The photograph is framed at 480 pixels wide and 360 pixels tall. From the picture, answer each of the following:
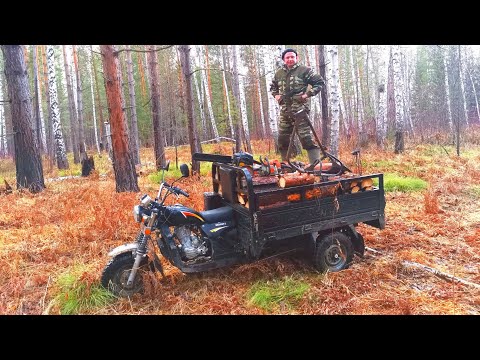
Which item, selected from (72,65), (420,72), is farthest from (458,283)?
(420,72)

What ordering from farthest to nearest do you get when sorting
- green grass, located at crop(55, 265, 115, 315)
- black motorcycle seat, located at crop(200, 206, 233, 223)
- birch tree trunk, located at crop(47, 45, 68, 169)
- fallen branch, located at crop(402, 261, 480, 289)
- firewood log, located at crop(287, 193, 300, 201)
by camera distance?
birch tree trunk, located at crop(47, 45, 68, 169)
black motorcycle seat, located at crop(200, 206, 233, 223)
firewood log, located at crop(287, 193, 300, 201)
fallen branch, located at crop(402, 261, 480, 289)
green grass, located at crop(55, 265, 115, 315)

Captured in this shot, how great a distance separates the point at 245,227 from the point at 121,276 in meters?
1.46

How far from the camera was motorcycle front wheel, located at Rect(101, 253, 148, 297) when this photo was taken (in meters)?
4.10

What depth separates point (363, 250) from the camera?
16.4 feet

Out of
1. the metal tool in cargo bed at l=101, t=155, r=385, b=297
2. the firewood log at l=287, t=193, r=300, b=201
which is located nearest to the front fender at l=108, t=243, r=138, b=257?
the metal tool in cargo bed at l=101, t=155, r=385, b=297

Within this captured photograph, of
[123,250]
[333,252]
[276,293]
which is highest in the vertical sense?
[123,250]

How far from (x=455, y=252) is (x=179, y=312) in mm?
3781

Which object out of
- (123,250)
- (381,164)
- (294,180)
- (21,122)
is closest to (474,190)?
(381,164)

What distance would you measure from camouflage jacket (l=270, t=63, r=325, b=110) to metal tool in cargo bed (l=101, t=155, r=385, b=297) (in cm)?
181

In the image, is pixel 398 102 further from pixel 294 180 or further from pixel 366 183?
pixel 294 180

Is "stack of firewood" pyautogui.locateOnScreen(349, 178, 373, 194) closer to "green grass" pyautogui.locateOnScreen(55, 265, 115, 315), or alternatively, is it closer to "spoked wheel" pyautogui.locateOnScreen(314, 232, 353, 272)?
"spoked wheel" pyautogui.locateOnScreen(314, 232, 353, 272)

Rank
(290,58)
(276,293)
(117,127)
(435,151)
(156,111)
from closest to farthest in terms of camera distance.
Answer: (276,293) → (290,58) → (117,127) → (156,111) → (435,151)

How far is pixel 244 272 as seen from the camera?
183 inches

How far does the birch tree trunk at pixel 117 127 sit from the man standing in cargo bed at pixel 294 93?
11.7 feet
